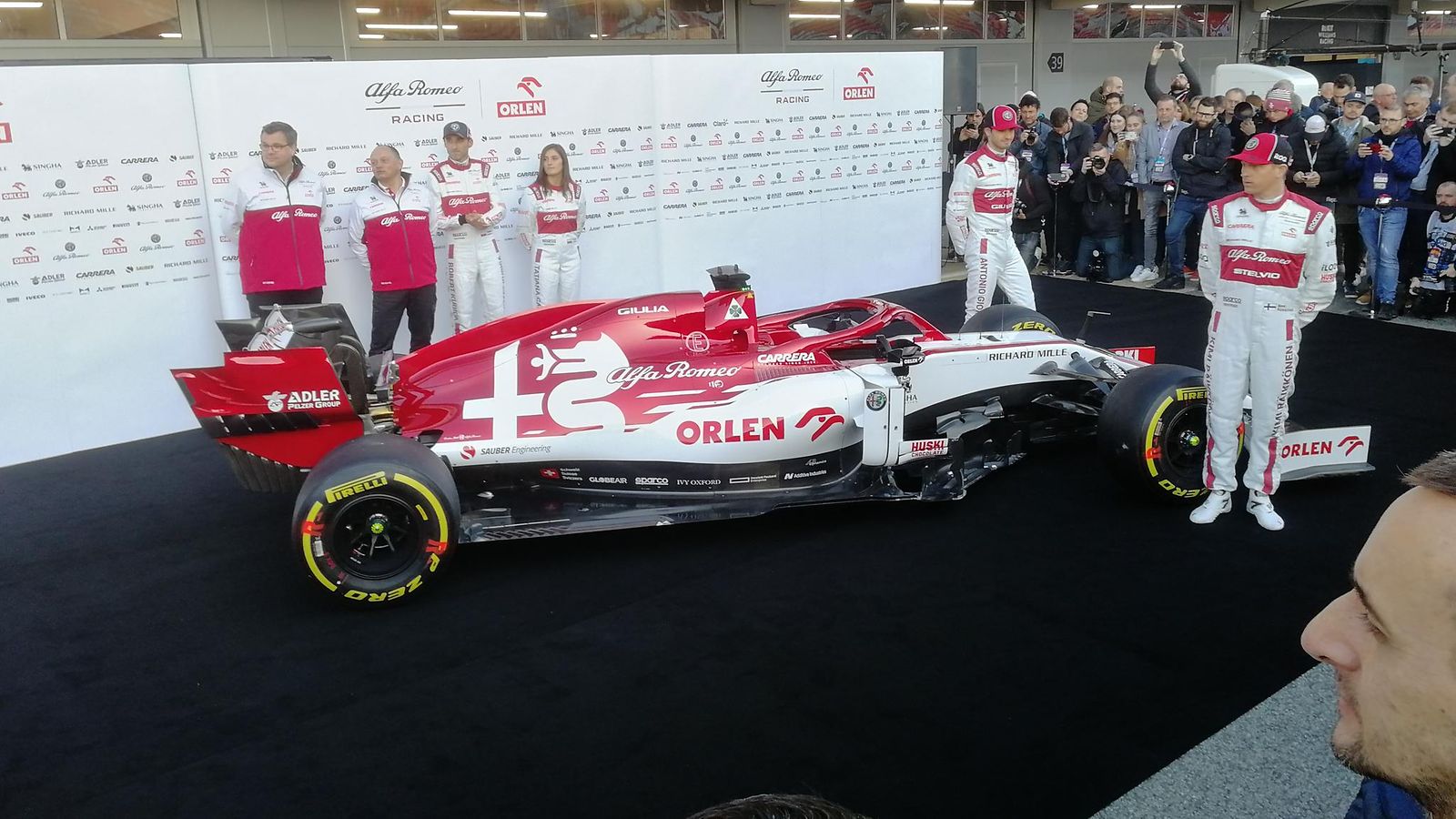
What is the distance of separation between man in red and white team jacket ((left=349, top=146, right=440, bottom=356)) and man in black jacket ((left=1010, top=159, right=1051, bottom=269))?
6.38 m

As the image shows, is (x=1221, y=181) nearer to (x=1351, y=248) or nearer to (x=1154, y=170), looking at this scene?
(x=1154, y=170)

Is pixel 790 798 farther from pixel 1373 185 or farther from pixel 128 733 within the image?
pixel 1373 185

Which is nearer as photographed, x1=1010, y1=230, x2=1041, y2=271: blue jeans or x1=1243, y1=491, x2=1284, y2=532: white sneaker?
x1=1243, y1=491, x2=1284, y2=532: white sneaker

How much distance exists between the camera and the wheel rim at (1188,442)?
19.2 feet

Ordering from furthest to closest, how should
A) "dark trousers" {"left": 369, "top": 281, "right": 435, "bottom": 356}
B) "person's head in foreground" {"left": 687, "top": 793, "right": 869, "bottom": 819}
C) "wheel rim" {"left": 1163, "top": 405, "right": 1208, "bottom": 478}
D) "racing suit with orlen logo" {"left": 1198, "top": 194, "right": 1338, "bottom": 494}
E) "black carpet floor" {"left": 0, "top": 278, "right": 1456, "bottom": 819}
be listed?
"dark trousers" {"left": 369, "top": 281, "right": 435, "bottom": 356}, "wheel rim" {"left": 1163, "top": 405, "right": 1208, "bottom": 478}, "racing suit with orlen logo" {"left": 1198, "top": 194, "right": 1338, "bottom": 494}, "black carpet floor" {"left": 0, "top": 278, "right": 1456, "bottom": 819}, "person's head in foreground" {"left": 687, "top": 793, "right": 869, "bottom": 819}

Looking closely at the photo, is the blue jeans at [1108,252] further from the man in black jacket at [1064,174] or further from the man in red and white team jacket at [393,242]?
the man in red and white team jacket at [393,242]

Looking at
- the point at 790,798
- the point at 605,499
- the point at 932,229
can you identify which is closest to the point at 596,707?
the point at 605,499

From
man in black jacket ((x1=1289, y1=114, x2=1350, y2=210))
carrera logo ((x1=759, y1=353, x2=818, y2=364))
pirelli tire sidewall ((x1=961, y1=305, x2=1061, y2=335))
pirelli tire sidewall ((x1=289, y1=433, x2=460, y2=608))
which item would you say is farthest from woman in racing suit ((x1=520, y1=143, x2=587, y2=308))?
man in black jacket ((x1=1289, y1=114, x2=1350, y2=210))

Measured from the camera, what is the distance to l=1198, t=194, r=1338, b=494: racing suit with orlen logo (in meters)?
5.35

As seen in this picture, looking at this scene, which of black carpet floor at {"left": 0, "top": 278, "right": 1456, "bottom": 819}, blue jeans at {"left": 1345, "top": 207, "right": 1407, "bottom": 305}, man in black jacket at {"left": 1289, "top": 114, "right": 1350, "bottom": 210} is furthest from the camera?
man in black jacket at {"left": 1289, "top": 114, "right": 1350, "bottom": 210}

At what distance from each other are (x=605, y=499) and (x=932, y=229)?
8014 mm

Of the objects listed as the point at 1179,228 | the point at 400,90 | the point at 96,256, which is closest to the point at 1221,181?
the point at 1179,228

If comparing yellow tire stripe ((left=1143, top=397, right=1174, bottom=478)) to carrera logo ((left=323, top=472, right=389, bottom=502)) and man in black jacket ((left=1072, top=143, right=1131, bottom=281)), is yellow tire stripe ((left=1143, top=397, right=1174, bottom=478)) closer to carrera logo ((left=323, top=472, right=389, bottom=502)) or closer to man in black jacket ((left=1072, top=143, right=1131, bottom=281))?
carrera logo ((left=323, top=472, right=389, bottom=502))

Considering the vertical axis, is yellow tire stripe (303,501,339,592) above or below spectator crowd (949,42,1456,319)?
below
